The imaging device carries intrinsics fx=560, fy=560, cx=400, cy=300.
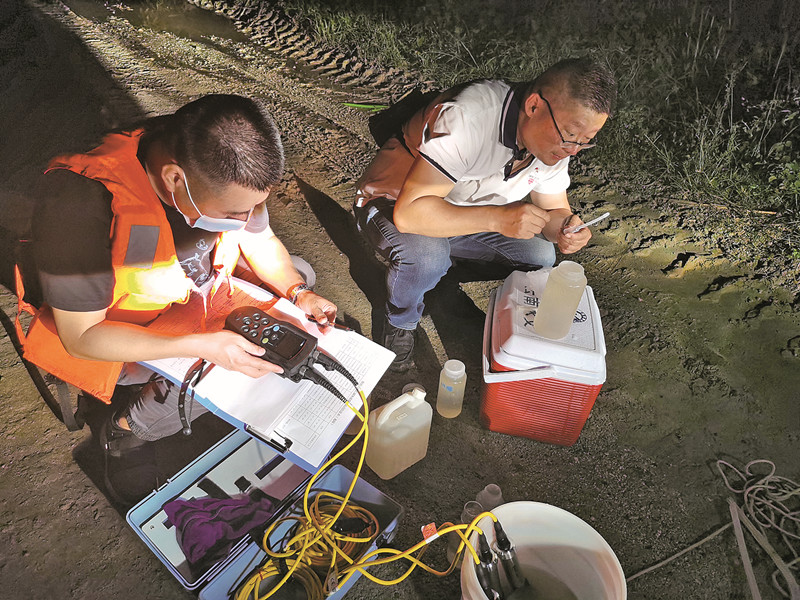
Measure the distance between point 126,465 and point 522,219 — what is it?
182 centimetres

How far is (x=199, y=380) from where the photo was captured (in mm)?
1865

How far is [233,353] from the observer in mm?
1791

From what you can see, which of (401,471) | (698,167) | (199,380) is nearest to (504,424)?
(401,471)

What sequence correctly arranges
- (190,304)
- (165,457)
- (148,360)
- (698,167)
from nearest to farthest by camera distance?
(148,360), (190,304), (165,457), (698,167)

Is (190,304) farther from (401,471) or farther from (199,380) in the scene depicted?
(401,471)

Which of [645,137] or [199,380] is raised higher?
[199,380]

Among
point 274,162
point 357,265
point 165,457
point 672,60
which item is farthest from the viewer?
point 672,60

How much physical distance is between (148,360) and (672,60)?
14.8 ft

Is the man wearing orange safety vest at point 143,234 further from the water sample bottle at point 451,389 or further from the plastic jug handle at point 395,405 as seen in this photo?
the water sample bottle at point 451,389

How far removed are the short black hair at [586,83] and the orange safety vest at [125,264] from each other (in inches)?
52.1

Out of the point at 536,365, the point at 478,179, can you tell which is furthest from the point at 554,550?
the point at 478,179

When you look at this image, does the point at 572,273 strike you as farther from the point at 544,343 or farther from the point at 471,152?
the point at 471,152

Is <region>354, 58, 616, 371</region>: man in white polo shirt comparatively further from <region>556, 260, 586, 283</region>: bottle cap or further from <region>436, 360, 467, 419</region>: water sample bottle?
<region>436, 360, 467, 419</region>: water sample bottle

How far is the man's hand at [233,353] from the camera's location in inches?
70.1
